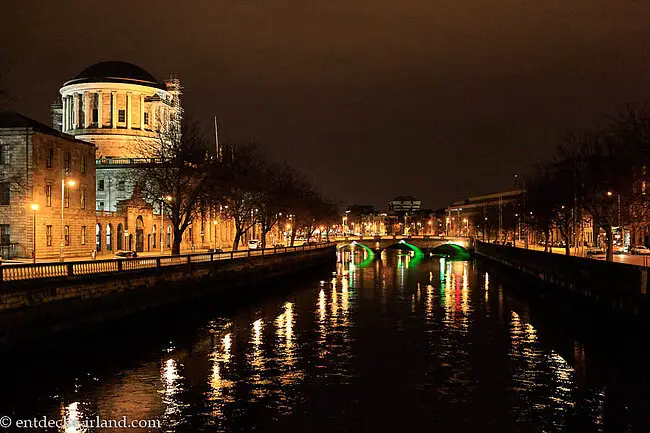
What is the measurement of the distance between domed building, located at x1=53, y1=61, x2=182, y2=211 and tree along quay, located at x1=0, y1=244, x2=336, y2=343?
6193cm

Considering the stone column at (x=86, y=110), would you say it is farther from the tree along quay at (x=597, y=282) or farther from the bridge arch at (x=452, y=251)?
the tree along quay at (x=597, y=282)

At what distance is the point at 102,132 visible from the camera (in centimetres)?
11681

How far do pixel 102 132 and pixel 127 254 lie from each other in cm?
5356

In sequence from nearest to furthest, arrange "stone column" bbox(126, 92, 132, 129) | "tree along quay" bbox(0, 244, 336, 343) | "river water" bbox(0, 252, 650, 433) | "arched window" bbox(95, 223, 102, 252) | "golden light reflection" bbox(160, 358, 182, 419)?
1. "river water" bbox(0, 252, 650, 433)
2. "golden light reflection" bbox(160, 358, 182, 419)
3. "tree along quay" bbox(0, 244, 336, 343)
4. "arched window" bbox(95, 223, 102, 252)
5. "stone column" bbox(126, 92, 132, 129)

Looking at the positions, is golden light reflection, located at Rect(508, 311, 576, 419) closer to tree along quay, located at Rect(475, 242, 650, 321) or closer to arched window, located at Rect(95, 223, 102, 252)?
tree along quay, located at Rect(475, 242, 650, 321)

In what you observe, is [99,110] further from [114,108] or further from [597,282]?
[597,282]

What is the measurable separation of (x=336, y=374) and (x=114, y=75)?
340 ft

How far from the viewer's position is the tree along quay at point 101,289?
29156 mm

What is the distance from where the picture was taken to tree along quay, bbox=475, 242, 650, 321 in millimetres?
36156

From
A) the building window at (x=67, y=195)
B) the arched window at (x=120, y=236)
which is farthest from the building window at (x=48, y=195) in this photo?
the arched window at (x=120, y=236)

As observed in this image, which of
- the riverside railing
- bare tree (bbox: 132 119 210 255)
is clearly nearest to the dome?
bare tree (bbox: 132 119 210 255)

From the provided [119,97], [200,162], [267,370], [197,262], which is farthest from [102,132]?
[267,370]

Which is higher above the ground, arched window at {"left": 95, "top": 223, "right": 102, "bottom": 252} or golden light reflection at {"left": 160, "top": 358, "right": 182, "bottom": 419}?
arched window at {"left": 95, "top": 223, "right": 102, "bottom": 252}

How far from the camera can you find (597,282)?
1761 inches
